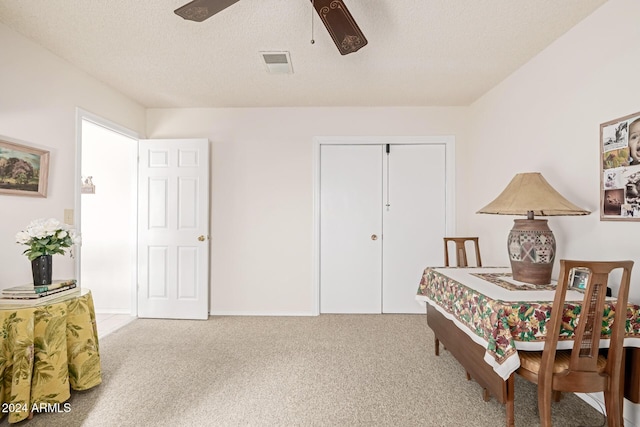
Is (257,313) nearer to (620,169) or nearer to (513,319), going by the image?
(513,319)

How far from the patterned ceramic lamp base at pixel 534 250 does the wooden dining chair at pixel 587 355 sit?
390 millimetres

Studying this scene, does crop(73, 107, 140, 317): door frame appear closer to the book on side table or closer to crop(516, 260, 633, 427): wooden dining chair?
the book on side table

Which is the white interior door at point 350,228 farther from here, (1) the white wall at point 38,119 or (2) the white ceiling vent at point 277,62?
(1) the white wall at point 38,119

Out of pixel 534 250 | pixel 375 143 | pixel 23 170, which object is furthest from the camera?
pixel 375 143

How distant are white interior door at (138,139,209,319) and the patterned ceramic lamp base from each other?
2991 millimetres

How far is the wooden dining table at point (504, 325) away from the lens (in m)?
1.47

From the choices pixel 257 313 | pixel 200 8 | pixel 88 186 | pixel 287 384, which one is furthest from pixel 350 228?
pixel 88 186

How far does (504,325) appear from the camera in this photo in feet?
4.82

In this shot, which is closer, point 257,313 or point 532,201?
point 532,201

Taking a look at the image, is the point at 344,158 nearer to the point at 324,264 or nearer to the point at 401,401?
the point at 324,264

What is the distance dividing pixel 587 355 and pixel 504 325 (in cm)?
39

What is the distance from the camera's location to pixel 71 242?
2.11 metres

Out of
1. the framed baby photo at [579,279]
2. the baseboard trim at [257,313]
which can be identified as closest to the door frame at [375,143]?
the baseboard trim at [257,313]

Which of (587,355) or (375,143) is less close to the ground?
(375,143)
